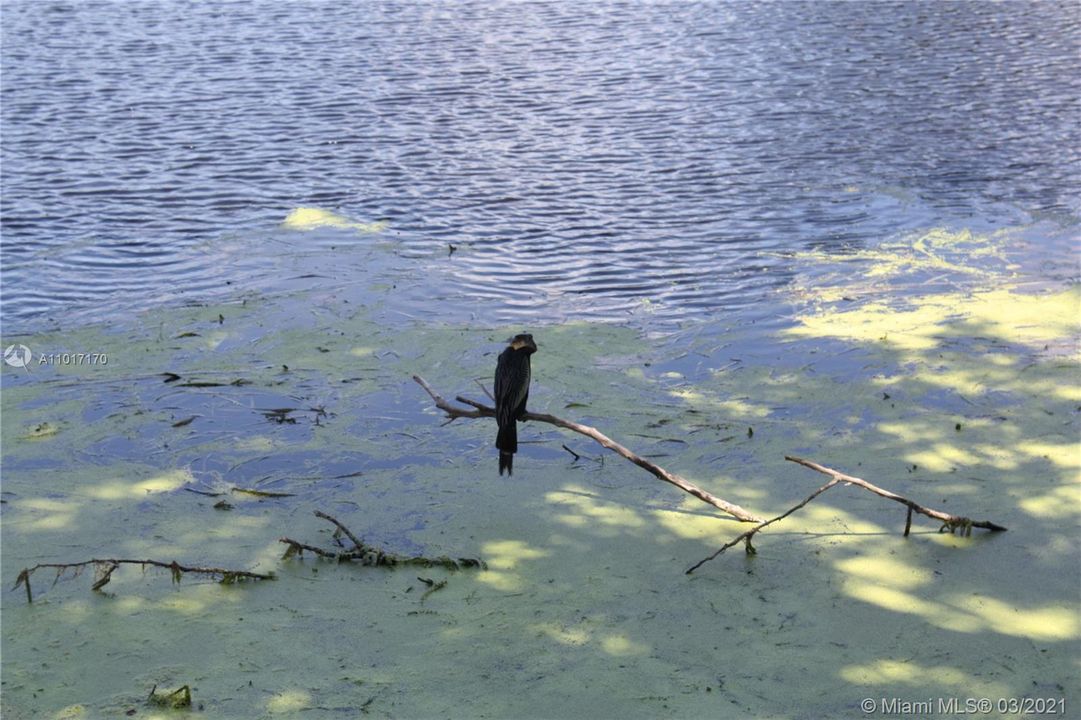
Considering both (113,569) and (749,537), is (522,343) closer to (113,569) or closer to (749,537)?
(749,537)

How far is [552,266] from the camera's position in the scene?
6.22 metres

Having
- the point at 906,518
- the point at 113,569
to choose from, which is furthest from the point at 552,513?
the point at 113,569

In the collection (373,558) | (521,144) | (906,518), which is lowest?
(373,558)

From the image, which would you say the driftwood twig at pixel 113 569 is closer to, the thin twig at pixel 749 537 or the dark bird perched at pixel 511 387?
the dark bird perched at pixel 511 387

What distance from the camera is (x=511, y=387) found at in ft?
10.9

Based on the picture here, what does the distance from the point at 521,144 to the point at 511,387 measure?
538 cm

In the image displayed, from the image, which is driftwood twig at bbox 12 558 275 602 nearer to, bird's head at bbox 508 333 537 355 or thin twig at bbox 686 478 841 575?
bird's head at bbox 508 333 537 355

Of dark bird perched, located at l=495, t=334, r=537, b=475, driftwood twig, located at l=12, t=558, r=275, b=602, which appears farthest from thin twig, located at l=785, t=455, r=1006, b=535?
driftwood twig, located at l=12, t=558, r=275, b=602

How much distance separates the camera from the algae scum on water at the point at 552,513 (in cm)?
294

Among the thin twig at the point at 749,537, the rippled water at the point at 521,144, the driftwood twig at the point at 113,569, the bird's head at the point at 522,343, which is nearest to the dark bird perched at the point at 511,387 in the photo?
the bird's head at the point at 522,343

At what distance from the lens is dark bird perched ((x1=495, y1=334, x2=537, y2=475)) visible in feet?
10.9

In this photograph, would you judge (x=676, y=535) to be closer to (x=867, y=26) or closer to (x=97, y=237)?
(x=97, y=237)

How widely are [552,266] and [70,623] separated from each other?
3.59 metres

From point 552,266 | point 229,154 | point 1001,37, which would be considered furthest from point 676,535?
point 1001,37
